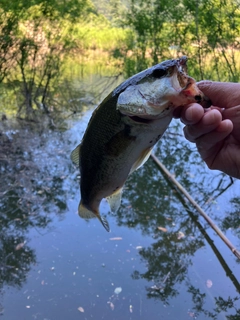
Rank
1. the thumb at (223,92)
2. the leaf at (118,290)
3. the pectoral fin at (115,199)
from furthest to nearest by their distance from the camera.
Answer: the leaf at (118,290)
the pectoral fin at (115,199)
the thumb at (223,92)

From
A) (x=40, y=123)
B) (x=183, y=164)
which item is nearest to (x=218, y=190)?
(x=183, y=164)

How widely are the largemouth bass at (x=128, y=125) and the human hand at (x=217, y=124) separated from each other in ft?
0.21

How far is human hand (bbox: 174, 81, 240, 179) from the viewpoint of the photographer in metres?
1.49

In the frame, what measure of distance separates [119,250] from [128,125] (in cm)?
300

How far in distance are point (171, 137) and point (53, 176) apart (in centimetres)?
376

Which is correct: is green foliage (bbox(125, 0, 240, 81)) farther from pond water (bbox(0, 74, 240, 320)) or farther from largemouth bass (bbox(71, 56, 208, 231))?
largemouth bass (bbox(71, 56, 208, 231))

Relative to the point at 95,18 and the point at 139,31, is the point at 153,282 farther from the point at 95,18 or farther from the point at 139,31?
the point at 95,18

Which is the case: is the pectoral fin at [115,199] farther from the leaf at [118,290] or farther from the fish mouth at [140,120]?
the leaf at [118,290]

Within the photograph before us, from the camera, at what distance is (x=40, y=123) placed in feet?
31.3

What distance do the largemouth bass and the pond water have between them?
196 centimetres

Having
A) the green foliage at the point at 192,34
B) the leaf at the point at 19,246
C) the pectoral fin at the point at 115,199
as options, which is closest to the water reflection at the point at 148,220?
the leaf at the point at 19,246

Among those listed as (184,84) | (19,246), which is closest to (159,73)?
(184,84)

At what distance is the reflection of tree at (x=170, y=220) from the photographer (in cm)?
380

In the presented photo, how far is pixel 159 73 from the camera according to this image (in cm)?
144
